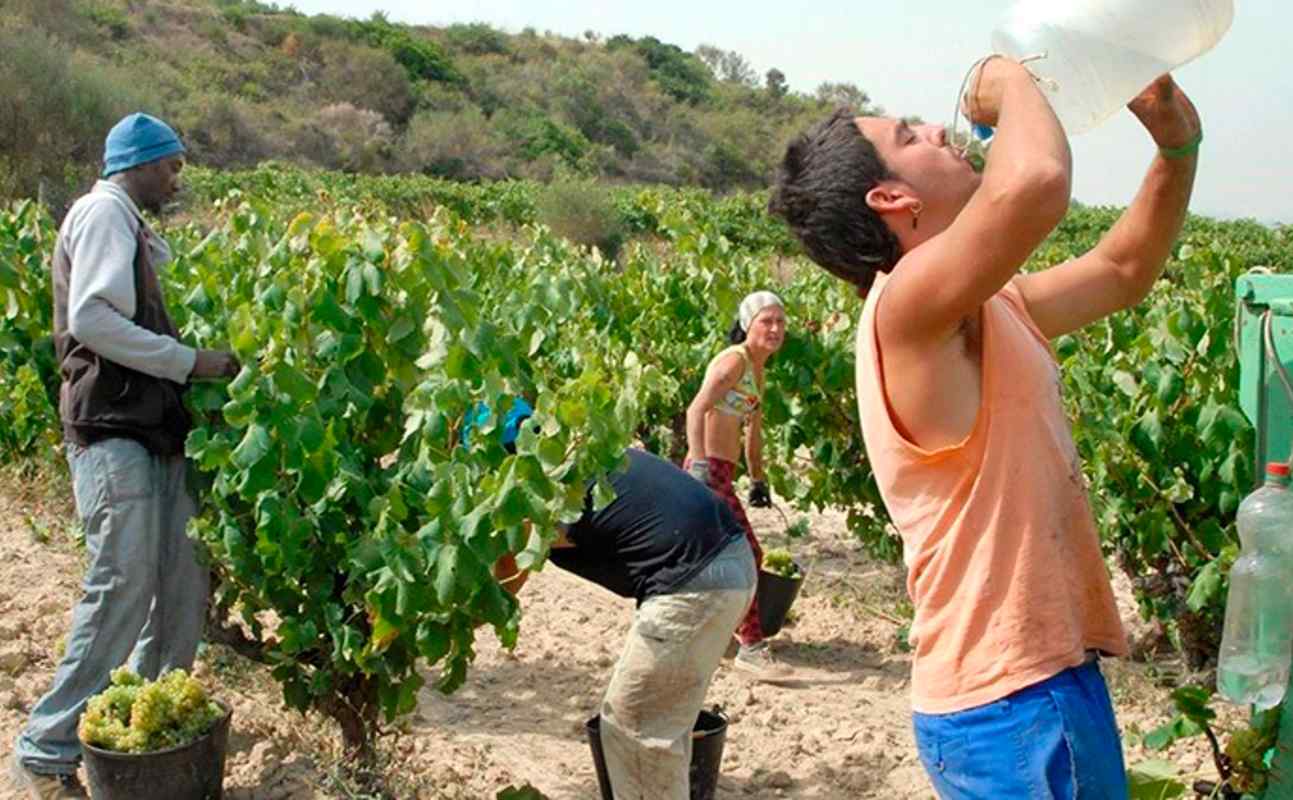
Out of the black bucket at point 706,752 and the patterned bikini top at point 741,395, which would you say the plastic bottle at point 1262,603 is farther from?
the patterned bikini top at point 741,395

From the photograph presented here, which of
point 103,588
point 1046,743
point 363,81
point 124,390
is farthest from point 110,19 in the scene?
point 1046,743

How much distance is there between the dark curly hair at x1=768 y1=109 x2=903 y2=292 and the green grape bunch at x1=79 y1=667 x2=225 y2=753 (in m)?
2.52

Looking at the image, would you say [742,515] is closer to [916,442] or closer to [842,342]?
[842,342]

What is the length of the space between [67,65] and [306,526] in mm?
26796

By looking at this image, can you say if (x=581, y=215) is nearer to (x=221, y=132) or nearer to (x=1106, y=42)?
(x=221, y=132)

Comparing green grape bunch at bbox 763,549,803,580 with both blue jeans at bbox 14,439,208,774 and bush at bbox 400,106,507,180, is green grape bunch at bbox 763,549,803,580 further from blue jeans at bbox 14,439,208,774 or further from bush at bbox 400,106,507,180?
bush at bbox 400,106,507,180

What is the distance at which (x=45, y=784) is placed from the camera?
13.0 feet

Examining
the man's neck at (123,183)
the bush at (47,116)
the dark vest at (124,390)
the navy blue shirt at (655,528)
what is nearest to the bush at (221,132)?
the bush at (47,116)

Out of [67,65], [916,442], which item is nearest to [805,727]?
[916,442]

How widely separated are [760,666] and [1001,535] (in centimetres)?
394

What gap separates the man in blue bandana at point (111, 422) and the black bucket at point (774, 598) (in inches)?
105

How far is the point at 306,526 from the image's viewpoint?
3748 millimetres

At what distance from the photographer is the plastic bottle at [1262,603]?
230cm

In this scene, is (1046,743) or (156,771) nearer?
(1046,743)
